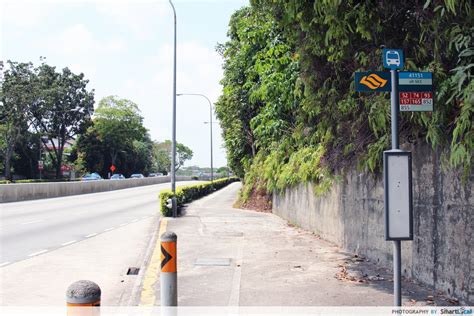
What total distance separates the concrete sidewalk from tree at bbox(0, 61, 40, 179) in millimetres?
46043

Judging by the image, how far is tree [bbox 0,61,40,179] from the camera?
173 ft

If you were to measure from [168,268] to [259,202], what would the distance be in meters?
17.9

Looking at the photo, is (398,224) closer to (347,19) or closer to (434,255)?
(434,255)

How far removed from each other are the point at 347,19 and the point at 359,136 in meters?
2.53

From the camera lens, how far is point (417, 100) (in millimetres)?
4797

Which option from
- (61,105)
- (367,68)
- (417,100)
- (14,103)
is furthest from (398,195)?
(61,105)

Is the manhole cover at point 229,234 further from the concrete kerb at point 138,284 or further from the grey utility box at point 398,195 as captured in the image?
the grey utility box at point 398,195

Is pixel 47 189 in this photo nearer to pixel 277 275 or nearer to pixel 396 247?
pixel 277 275

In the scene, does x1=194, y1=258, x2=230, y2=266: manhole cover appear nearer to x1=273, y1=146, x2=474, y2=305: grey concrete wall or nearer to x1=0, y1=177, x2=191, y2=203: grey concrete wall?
x1=273, y1=146, x2=474, y2=305: grey concrete wall

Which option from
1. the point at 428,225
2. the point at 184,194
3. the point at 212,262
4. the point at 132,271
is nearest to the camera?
the point at 428,225

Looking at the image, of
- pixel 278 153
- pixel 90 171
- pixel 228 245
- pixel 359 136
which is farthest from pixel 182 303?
pixel 90 171

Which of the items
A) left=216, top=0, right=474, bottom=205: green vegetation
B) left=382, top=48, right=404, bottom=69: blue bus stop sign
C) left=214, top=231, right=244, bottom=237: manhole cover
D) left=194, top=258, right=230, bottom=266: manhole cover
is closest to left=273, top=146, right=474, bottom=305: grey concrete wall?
left=216, top=0, right=474, bottom=205: green vegetation

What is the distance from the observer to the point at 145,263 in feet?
30.5

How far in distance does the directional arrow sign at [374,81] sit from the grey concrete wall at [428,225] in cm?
169
